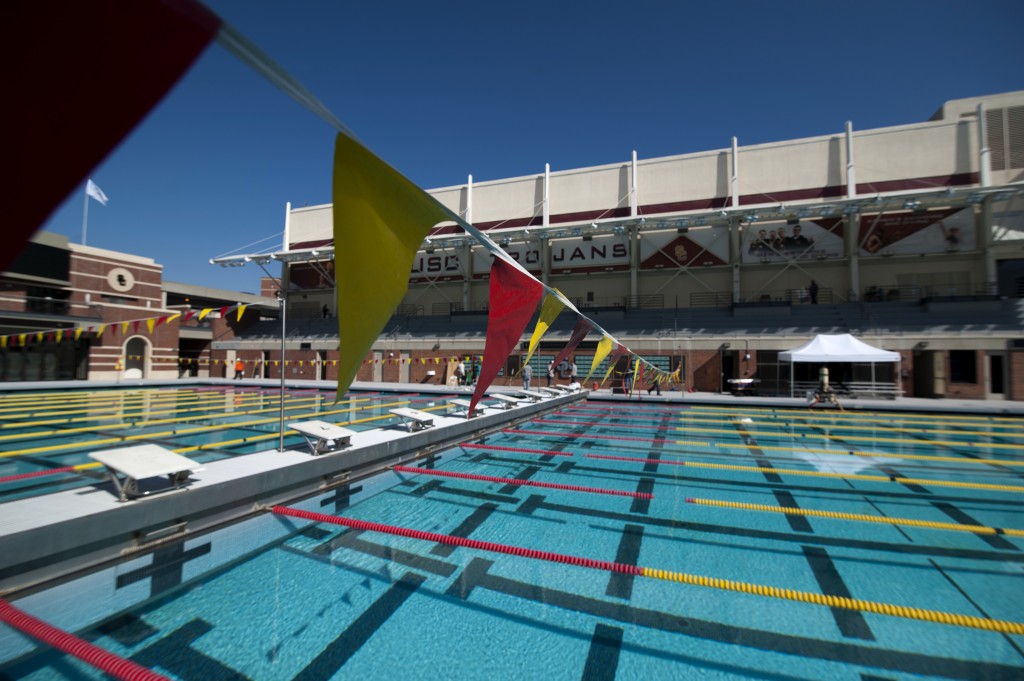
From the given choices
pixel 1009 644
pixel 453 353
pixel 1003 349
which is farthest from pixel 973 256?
pixel 1009 644

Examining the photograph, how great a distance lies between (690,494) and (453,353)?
19520mm

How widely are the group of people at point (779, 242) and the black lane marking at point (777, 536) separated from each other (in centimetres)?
2207

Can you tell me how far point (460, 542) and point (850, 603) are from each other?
9.06 feet

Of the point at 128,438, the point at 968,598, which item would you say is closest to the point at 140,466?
the point at 128,438

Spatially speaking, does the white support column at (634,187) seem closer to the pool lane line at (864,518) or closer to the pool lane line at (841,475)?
the pool lane line at (841,475)

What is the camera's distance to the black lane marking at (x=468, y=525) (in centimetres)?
378

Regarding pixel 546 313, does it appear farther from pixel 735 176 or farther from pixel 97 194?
pixel 97 194

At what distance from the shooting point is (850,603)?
3.05 metres

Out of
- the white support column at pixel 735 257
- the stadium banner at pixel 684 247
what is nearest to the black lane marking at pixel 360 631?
the white support column at pixel 735 257

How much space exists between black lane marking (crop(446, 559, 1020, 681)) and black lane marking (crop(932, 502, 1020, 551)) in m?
2.30

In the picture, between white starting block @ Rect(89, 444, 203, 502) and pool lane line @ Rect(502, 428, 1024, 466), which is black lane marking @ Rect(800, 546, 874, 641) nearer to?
pool lane line @ Rect(502, 428, 1024, 466)

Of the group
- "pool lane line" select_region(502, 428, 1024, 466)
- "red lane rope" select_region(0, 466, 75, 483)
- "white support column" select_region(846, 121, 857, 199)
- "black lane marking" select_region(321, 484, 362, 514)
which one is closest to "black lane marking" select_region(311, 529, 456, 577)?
"black lane marking" select_region(321, 484, 362, 514)

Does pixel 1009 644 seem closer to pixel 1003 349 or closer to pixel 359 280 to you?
pixel 359 280

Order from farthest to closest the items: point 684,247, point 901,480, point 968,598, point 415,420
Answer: point 684,247, point 415,420, point 901,480, point 968,598
